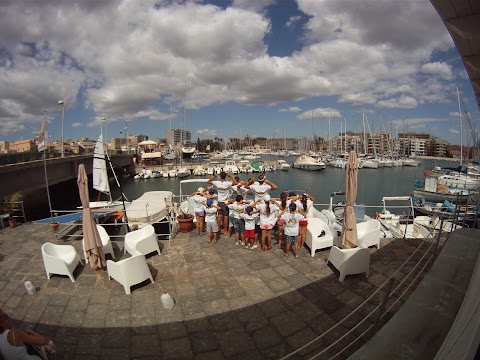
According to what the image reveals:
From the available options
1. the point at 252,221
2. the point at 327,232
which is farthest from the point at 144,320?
the point at 327,232

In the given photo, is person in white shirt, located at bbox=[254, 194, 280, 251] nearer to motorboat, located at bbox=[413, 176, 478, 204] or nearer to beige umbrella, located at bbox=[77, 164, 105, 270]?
beige umbrella, located at bbox=[77, 164, 105, 270]

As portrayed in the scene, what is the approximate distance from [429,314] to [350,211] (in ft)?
8.11

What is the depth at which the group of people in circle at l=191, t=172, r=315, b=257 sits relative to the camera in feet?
21.0

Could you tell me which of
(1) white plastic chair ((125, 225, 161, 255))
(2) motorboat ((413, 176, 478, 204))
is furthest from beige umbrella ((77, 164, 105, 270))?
(2) motorboat ((413, 176, 478, 204))

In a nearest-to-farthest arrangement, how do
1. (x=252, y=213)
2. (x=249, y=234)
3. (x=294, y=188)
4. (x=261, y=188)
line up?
(x=252, y=213), (x=249, y=234), (x=261, y=188), (x=294, y=188)

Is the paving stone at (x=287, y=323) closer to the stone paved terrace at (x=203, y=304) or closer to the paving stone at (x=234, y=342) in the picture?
the stone paved terrace at (x=203, y=304)

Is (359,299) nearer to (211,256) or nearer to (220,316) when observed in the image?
(220,316)

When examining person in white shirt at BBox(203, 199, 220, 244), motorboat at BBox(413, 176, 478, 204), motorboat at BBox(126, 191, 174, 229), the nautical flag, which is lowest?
motorboat at BBox(413, 176, 478, 204)

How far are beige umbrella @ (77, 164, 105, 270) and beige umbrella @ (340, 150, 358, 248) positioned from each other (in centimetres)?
587

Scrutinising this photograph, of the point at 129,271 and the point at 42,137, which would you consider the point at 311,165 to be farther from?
the point at 129,271

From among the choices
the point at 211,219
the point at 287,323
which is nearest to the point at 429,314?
the point at 287,323

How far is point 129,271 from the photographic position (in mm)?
4973

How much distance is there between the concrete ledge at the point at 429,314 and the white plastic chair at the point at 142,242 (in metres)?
5.10

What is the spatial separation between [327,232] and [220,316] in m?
3.93
